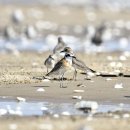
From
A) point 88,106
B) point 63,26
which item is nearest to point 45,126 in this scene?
point 88,106

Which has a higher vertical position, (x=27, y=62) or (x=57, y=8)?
(x=57, y=8)

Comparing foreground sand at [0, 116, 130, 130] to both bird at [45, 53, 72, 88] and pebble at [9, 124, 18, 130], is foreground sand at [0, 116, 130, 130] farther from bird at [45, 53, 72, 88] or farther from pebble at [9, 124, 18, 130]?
bird at [45, 53, 72, 88]

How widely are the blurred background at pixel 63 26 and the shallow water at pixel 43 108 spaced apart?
40.1 ft

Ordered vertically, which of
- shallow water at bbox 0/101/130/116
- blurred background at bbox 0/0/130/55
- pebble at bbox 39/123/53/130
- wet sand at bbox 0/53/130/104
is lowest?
pebble at bbox 39/123/53/130

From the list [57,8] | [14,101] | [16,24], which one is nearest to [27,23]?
[16,24]

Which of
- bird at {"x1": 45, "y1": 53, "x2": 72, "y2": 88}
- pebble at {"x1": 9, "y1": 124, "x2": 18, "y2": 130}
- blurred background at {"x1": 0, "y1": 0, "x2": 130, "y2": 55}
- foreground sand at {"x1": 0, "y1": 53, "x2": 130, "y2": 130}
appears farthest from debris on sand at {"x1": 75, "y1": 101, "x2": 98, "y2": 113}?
blurred background at {"x1": 0, "y1": 0, "x2": 130, "y2": 55}

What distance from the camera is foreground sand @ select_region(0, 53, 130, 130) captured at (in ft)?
33.9

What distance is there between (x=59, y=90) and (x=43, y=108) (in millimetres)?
2213

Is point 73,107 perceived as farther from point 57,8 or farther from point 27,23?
point 57,8

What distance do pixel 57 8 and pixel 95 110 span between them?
3790cm

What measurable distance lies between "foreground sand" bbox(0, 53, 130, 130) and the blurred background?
6463 millimetres

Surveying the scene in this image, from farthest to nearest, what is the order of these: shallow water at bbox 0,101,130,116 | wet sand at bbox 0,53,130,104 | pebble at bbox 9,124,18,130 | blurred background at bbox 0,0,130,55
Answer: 1. blurred background at bbox 0,0,130,55
2. wet sand at bbox 0,53,130,104
3. shallow water at bbox 0,101,130,116
4. pebble at bbox 9,124,18,130

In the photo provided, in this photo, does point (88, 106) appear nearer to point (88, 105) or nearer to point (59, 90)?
point (88, 105)

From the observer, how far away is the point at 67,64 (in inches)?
593
